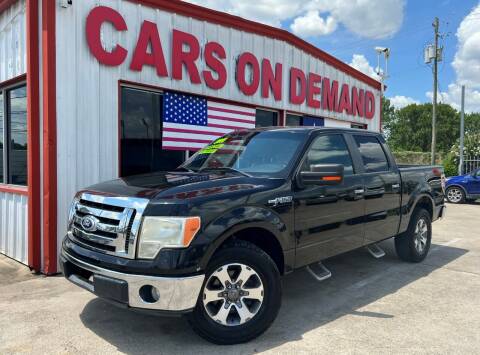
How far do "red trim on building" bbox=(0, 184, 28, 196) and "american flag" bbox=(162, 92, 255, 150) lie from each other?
228 centimetres

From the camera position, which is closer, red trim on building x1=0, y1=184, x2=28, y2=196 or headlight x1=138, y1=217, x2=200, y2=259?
headlight x1=138, y1=217, x2=200, y2=259

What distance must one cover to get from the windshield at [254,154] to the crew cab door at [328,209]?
0.20m

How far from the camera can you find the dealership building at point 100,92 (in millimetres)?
5707

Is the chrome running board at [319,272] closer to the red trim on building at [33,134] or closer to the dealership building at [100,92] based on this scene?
the dealership building at [100,92]

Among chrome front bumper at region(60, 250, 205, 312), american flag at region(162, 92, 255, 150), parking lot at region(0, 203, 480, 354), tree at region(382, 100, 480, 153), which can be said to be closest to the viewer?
chrome front bumper at region(60, 250, 205, 312)

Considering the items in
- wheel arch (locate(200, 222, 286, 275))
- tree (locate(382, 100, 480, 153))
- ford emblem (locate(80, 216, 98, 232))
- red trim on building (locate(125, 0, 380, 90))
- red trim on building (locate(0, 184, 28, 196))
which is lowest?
wheel arch (locate(200, 222, 286, 275))

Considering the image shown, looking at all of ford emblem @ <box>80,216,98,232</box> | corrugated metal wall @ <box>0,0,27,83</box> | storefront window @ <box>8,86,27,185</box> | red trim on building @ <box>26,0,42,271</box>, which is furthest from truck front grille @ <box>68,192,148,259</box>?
corrugated metal wall @ <box>0,0,27,83</box>

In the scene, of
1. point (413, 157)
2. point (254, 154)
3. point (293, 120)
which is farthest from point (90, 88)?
point (413, 157)

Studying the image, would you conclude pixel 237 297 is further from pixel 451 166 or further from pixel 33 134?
pixel 451 166

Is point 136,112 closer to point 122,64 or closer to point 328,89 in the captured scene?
point 122,64

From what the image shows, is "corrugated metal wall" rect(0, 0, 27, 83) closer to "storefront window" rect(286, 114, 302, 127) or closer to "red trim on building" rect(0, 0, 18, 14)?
"red trim on building" rect(0, 0, 18, 14)

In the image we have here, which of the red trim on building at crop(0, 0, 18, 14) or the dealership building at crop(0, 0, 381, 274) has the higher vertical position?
the red trim on building at crop(0, 0, 18, 14)

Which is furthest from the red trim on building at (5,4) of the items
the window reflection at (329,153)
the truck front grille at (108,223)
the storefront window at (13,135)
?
the window reflection at (329,153)

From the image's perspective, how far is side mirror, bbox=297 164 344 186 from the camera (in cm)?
386
